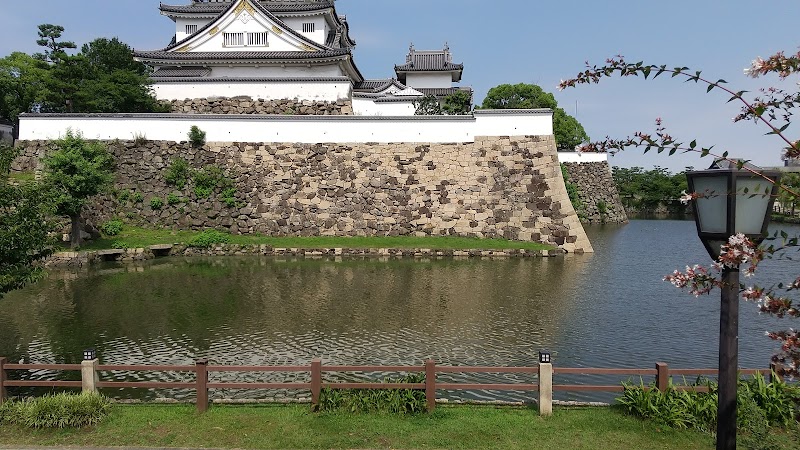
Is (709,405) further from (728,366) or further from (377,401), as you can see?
(377,401)

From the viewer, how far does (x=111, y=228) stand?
83.3 feet

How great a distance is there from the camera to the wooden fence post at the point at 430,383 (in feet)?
24.9

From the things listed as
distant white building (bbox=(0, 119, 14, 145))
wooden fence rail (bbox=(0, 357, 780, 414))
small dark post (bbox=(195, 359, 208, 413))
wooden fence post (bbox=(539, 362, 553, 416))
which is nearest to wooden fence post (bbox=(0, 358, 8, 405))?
wooden fence rail (bbox=(0, 357, 780, 414))

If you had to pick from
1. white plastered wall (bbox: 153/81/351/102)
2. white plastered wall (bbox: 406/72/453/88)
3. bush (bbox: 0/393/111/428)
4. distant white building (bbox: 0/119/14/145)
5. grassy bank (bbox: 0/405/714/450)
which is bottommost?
grassy bank (bbox: 0/405/714/450)

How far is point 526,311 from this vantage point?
566 inches

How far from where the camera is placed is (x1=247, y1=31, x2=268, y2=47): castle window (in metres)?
34.7

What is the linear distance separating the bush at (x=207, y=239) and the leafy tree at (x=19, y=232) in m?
14.8

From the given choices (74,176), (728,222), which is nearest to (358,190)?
(74,176)

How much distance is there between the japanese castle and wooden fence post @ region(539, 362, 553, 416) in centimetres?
2788

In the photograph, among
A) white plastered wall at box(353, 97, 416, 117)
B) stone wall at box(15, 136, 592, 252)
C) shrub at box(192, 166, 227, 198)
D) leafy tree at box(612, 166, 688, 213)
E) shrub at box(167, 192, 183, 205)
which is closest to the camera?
stone wall at box(15, 136, 592, 252)

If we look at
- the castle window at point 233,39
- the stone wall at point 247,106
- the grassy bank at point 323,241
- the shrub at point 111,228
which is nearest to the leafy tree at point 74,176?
the shrub at point 111,228

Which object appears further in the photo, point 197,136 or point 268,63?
point 268,63

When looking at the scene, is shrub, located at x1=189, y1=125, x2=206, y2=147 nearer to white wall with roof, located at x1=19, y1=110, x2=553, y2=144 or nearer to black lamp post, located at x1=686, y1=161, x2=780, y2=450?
white wall with roof, located at x1=19, y1=110, x2=553, y2=144

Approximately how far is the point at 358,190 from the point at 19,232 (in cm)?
1862
